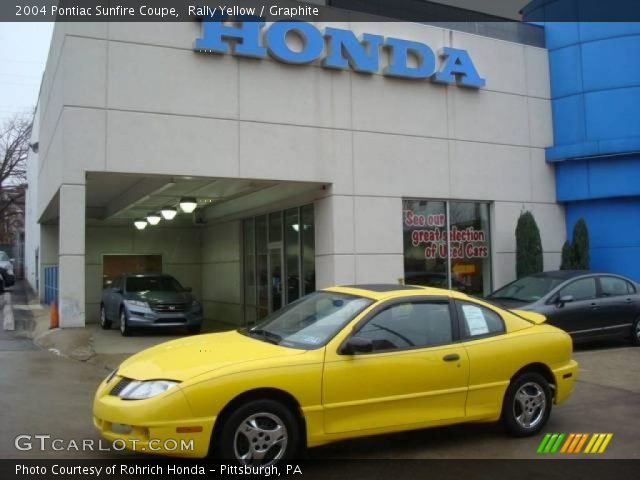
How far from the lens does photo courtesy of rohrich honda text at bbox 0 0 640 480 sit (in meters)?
5.12

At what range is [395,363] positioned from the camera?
17.7ft

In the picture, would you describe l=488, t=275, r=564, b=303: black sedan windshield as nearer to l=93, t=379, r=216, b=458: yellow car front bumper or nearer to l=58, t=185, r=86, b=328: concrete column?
l=58, t=185, r=86, b=328: concrete column

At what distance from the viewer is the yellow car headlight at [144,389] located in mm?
4723

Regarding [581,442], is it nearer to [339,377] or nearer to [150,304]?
[339,377]

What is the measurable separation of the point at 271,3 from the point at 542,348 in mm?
9224

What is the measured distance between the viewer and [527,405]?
6086 millimetres

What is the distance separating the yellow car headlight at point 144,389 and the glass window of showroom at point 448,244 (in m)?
9.41

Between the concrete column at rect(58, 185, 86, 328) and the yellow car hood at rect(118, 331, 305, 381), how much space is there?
601cm

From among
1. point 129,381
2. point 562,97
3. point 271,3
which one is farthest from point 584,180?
point 129,381

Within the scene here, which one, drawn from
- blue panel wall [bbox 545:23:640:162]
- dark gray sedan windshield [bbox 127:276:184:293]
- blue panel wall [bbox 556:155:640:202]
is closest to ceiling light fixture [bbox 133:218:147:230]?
dark gray sedan windshield [bbox 127:276:184:293]

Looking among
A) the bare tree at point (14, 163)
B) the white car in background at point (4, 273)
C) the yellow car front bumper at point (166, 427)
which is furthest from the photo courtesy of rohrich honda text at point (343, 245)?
the bare tree at point (14, 163)

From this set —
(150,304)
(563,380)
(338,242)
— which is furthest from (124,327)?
(563,380)

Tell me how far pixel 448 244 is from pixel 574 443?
8.60 m

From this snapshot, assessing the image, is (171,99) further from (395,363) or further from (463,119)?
(395,363)
